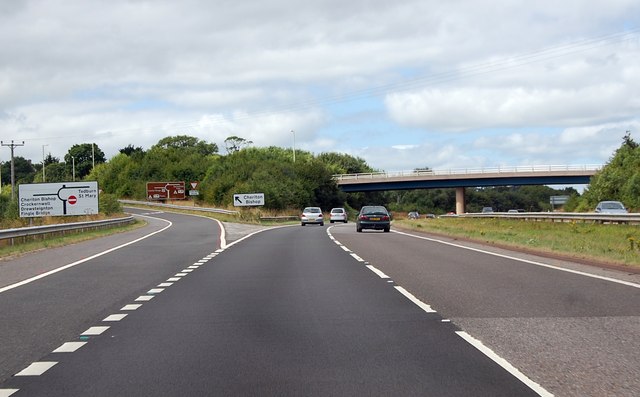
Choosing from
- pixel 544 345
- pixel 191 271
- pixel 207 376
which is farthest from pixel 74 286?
pixel 544 345

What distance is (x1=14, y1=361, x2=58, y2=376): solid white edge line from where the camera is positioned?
711 cm

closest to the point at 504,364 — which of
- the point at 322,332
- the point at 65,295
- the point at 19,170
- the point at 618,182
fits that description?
the point at 322,332

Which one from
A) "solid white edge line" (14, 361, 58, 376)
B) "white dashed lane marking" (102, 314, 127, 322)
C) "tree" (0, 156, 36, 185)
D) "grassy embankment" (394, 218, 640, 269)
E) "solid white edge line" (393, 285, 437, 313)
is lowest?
"grassy embankment" (394, 218, 640, 269)

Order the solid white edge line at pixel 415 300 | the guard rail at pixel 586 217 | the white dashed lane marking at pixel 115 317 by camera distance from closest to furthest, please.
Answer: the white dashed lane marking at pixel 115 317
the solid white edge line at pixel 415 300
the guard rail at pixel 586 217

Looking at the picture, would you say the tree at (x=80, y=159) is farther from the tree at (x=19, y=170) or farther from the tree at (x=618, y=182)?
the tree at (x=618, y=182)

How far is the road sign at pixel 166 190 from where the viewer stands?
109m

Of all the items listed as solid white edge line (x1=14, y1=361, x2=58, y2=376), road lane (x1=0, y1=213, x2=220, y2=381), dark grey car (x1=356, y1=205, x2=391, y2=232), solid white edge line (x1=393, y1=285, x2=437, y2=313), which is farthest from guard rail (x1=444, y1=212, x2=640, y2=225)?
solid white edge line (x1=14, y1=361, x2=58, y2=376)

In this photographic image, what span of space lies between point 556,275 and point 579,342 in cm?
752

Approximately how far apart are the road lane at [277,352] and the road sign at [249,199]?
68171 mm

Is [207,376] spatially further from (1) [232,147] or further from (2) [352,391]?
(1) [232,147]

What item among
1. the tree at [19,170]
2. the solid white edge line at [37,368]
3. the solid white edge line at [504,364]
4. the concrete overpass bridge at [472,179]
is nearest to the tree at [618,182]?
the concrete overpass bridge at [472,179]

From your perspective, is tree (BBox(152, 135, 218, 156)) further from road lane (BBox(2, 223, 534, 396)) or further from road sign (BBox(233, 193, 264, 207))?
road lane (BBox(2, 223, 534, 396))

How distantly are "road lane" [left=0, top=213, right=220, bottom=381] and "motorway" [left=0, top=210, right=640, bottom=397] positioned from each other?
0.04 m

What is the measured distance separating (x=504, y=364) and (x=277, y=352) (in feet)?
7.61
